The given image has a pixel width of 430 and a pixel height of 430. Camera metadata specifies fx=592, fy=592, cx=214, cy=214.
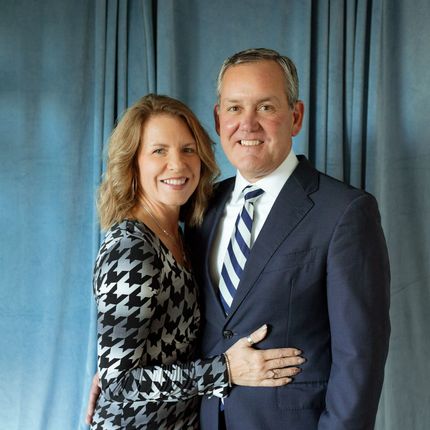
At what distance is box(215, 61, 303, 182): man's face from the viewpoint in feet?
5.66

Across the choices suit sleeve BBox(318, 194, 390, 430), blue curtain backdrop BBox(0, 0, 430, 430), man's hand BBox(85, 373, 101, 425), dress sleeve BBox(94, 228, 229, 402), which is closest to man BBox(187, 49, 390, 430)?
suit sleeve BBox(318, 194, 390, 430)

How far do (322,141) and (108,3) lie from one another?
3.47 ft

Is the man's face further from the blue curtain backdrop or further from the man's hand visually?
the man's hand

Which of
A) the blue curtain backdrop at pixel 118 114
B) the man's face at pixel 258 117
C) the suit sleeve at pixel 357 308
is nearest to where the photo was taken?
the suit sleeve at pixel 357 308

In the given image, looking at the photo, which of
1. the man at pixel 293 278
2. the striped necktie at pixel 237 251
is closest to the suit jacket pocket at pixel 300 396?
the man at pixel 293 278

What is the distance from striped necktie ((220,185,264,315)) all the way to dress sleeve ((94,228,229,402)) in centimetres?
19

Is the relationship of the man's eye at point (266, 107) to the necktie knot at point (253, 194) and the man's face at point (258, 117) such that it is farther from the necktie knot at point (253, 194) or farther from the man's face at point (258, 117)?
the necktie knot at point (253, 194)

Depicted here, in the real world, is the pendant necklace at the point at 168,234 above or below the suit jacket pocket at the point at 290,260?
above

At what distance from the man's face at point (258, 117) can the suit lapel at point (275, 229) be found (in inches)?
5.3

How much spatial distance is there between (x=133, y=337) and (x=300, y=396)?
18.7 inches

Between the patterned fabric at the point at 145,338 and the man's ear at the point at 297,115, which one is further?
the man's ear at the point at 297,115

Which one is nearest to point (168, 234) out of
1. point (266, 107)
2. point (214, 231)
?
point (214, 231)

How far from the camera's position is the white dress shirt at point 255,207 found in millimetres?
1745

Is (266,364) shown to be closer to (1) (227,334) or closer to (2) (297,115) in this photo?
(1) (227,334)
